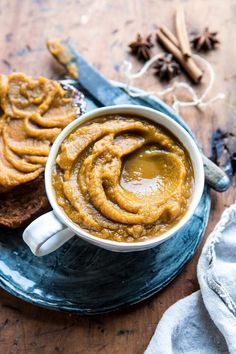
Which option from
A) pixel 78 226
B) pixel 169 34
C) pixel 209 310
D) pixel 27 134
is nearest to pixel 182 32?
pixel 169 34

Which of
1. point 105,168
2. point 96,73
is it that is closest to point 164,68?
point 96,73

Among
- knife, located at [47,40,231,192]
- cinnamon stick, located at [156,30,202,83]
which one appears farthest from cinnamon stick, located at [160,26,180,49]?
knife, located at [47,40,231,192]

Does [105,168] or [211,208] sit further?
[211,208]

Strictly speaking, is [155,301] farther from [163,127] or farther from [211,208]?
[163,127]

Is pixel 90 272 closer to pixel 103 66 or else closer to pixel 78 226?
pixel 78 226

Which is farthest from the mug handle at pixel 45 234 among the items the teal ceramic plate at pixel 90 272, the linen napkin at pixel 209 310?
the linen napkin at pixel 209 310

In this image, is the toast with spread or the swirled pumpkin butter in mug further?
the toast with spread

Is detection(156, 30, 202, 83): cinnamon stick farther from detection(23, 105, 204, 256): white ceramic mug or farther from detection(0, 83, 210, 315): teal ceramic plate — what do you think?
detection(0, 83, 210, 315): teal ceramic plate
